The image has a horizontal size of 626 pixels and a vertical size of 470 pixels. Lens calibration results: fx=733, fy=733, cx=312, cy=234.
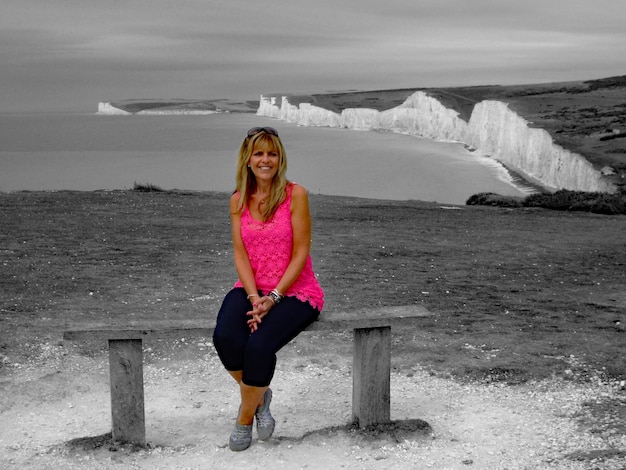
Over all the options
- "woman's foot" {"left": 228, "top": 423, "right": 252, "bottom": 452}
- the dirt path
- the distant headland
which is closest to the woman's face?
the dirt path

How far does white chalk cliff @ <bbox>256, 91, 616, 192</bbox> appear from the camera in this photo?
50.5 metres

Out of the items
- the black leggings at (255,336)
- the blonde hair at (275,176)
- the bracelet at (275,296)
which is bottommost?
the black leggings at (255,336)

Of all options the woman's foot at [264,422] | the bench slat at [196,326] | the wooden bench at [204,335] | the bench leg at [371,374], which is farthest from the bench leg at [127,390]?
the bench leg at [371,374]

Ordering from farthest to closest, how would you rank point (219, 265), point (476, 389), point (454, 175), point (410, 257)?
point (454, 175) < point (410, 257) < point (219, 265) < point (476, 389)

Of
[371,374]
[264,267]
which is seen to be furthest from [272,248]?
[371,374]

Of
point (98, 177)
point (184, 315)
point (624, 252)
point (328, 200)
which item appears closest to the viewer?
point (184, 315)

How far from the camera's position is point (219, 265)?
45.0ft

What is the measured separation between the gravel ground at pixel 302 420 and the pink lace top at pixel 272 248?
128cm

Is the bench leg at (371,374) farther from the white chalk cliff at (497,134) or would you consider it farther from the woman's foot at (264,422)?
the white chalk cliff at (497,134)

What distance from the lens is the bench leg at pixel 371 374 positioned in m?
6.25

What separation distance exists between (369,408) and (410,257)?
29.6ft

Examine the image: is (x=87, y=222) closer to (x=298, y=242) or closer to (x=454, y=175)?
(x=298, y=242)

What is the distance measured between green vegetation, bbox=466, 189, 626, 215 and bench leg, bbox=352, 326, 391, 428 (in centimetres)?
2376

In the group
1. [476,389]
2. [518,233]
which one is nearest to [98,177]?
[518,233]
